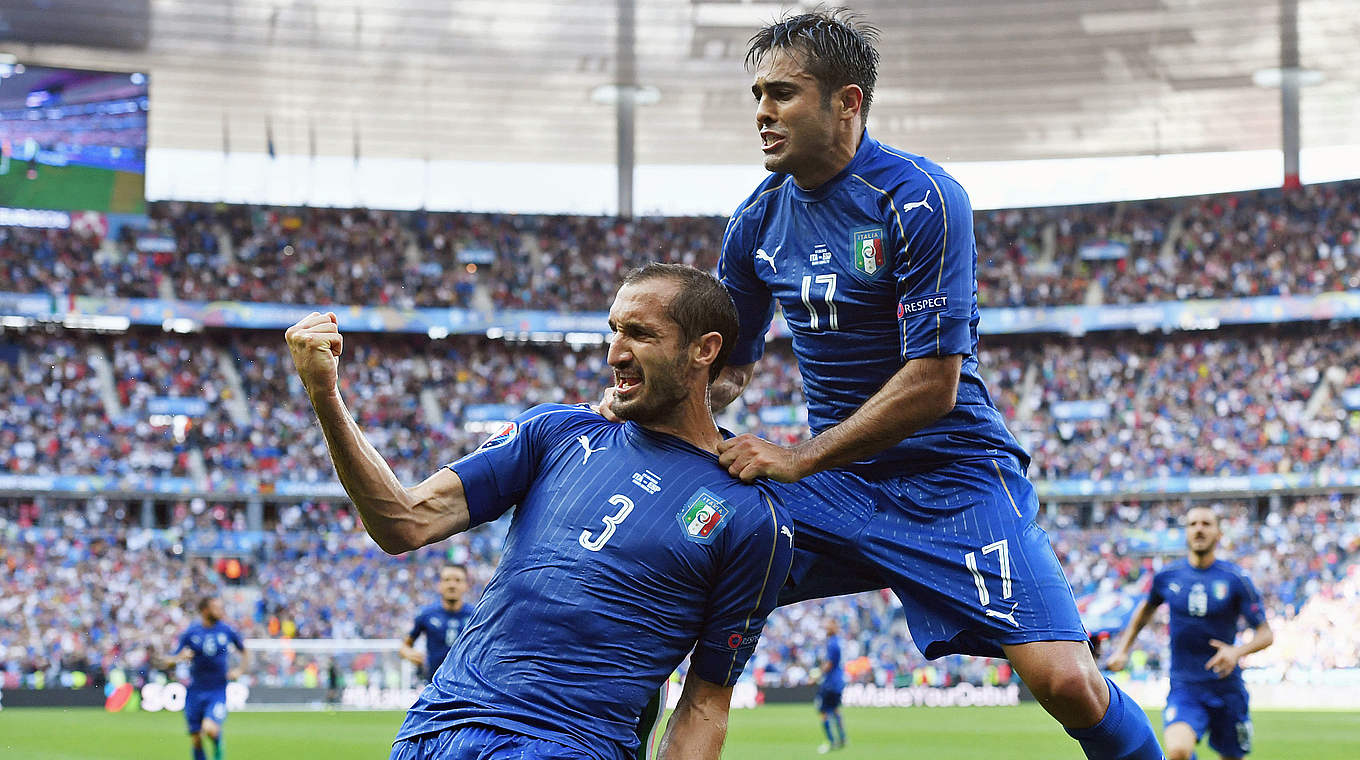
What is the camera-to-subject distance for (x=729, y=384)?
15.5 feet

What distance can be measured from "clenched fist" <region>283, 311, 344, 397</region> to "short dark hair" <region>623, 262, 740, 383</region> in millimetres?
812

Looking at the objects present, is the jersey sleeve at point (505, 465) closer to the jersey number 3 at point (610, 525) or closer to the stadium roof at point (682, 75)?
the jersey number 3 at point (610, 525)

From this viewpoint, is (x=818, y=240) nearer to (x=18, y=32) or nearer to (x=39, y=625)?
(x=39, y=625)

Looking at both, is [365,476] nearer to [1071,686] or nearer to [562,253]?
[1071,686]

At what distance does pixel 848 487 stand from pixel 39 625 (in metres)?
30.0

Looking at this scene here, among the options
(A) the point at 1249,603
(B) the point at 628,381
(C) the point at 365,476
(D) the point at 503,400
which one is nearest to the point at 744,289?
(B) the point at 628,381

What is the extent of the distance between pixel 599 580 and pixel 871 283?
1.54m

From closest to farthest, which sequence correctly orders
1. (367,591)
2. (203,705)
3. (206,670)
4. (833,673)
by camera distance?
(203,705) → (206,670) → (833,673) → (367,591)

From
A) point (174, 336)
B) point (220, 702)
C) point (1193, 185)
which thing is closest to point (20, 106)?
point (174, 336)

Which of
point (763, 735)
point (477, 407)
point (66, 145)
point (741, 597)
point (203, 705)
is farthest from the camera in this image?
point (477, 407)

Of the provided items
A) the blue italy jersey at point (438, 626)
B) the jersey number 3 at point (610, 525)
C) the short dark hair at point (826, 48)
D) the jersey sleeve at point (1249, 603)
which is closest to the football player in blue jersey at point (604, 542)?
the jersey number 3 at point (610, 525)

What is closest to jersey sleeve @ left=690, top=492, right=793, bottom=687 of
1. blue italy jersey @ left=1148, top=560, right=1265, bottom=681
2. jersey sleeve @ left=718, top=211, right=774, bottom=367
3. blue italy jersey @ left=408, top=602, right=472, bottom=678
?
jersey sleeve @ left=718, top=211, right=774, bottom=367

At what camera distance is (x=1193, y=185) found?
42.0 meters

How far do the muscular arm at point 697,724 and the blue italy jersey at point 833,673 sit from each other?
1482cm
